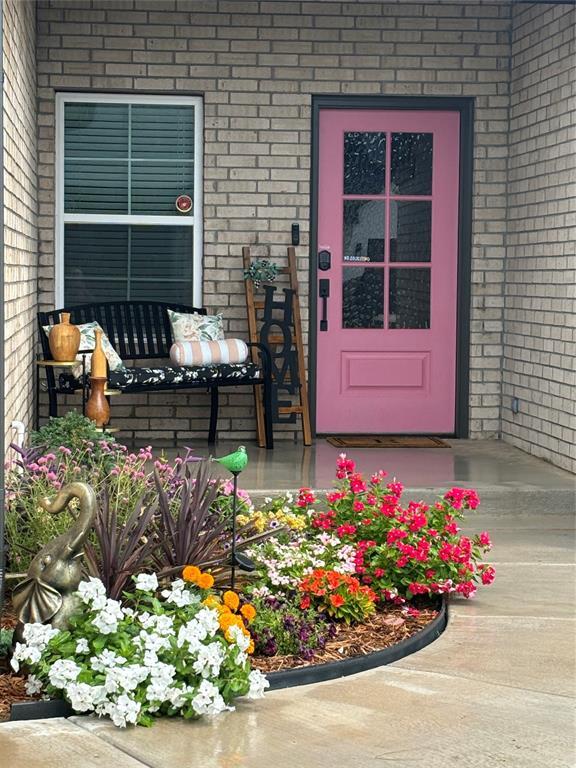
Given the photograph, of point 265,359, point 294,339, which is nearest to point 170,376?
point 265,359

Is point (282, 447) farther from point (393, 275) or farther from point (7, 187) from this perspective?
point (7, 187)

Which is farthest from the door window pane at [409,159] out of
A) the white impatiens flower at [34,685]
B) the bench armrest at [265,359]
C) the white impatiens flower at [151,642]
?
the white impatiens flower at [34,685]

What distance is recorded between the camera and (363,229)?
9109 mm

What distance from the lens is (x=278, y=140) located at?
8938mm

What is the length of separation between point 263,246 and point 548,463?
2.48 m

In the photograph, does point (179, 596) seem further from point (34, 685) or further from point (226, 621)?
point (34, 685)

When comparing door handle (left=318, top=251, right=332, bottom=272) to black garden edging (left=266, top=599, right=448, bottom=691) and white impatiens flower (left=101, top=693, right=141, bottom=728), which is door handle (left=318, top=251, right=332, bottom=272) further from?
white impatiens flower (left=101, top=693, right=141, bottom=728)

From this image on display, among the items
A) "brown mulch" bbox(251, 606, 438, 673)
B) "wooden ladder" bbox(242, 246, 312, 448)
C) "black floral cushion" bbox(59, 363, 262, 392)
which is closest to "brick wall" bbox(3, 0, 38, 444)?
"black floral cushion" bbox(59, 363, 262, 392)

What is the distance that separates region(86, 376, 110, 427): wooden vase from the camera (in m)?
7.37

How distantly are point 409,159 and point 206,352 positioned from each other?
6.70 feet

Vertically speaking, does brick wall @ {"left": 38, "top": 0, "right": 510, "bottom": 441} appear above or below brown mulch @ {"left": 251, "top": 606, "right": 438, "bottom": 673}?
above

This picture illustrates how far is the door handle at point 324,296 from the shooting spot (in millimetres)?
9047

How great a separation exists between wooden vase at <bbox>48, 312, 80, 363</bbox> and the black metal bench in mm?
252

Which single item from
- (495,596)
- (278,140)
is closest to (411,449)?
(278,140)
